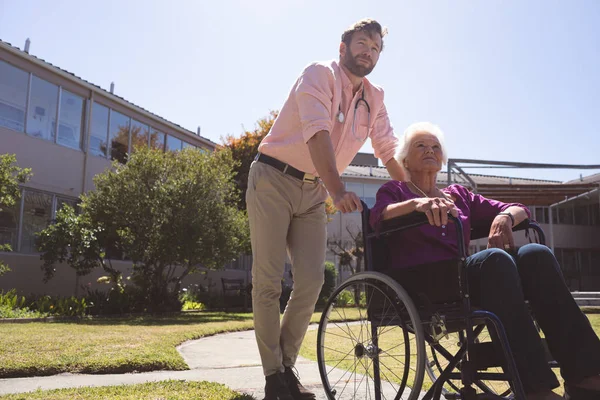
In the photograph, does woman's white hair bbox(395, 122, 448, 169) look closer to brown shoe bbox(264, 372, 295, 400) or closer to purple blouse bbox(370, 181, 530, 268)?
purple blouse bbox(370, 181, 530, 268)

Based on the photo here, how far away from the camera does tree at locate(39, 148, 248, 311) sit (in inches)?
469

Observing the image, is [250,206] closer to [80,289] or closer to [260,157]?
[260,157]

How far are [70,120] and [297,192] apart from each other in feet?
45.2

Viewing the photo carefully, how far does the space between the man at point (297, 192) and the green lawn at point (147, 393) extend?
28cm

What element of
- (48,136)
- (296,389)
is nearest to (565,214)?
(48,136)

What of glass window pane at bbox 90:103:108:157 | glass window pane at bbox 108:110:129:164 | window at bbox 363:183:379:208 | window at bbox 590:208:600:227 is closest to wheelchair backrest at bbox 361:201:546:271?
glass window pane at bbox 90:103:108:157

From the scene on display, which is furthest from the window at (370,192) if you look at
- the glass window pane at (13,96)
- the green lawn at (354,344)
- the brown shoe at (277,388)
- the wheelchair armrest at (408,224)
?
the wheelchair armrest at (408,224)

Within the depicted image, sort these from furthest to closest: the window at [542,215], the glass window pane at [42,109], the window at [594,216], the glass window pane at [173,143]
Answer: the window at [594,216] → the window at [542,215] → the glass window pane at [173,143] → the glass window pane at [42,109]

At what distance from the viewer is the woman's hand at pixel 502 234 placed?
2.40 meters

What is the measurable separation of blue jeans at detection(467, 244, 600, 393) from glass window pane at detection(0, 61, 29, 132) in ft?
43.6

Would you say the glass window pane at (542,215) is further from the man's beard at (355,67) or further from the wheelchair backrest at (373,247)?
the wheelchair backrest at (373,247)

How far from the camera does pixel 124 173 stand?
12344 mm

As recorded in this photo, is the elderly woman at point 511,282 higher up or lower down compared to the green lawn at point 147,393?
higher up

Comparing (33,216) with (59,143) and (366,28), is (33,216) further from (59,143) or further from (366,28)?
(366,28)
